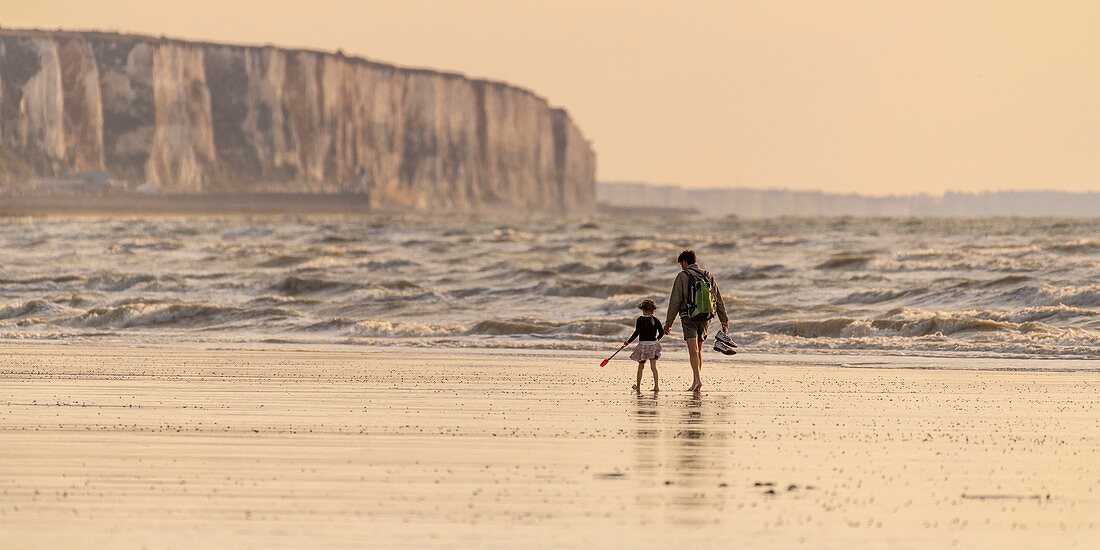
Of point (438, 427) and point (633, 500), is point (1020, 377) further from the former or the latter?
point (633, 500)

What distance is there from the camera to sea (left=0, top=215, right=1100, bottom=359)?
22312 mm

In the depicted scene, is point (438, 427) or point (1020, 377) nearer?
point (438, 427)

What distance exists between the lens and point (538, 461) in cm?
928

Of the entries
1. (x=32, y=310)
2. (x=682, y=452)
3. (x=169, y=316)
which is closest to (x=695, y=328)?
(x=682, y=452)

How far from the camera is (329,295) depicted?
31391 mm

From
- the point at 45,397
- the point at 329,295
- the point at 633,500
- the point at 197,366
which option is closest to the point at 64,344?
the point at 197,366

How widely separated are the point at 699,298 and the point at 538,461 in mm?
5958

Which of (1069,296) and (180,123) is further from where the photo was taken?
(180,123)

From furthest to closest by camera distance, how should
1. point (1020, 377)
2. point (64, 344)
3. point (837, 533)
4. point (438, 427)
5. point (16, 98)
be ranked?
point (16, 98)
point (64, 344)
point (1020, 377)
point (438, 427)
point (837, 533)

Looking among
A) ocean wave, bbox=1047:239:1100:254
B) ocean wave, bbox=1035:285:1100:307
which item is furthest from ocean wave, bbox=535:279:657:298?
ocean wave, bbox=1047:239:1100:254

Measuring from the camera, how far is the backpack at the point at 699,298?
15.0 metres

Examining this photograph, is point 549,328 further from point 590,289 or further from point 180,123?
point 180,123

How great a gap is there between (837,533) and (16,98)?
531 feet

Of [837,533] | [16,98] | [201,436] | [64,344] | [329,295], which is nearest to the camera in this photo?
[837,533]
